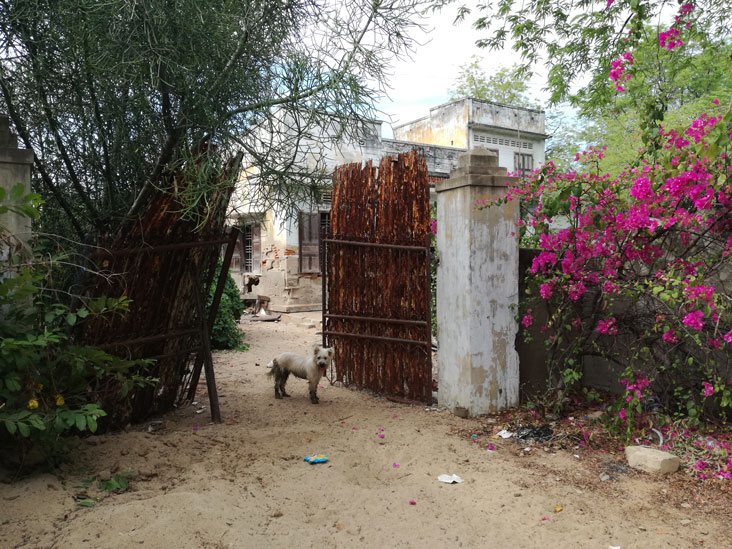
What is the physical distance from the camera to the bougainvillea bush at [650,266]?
3492 millimetres

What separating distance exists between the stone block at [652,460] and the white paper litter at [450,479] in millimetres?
1232

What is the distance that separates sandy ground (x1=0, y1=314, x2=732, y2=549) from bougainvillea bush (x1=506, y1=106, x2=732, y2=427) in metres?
0.94

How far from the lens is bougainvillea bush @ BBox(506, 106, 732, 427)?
3.49m

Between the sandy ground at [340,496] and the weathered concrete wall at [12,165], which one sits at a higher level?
the weathered concrete wall at [12,165]

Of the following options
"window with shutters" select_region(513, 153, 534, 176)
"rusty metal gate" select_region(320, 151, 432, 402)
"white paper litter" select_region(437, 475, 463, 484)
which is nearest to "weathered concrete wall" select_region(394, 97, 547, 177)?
"window with shutters" select_region(513, 153, 534, 176)

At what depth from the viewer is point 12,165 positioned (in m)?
3.47

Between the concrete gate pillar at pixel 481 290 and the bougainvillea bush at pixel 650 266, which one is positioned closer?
the bougainvillea bush at pixel 650 266

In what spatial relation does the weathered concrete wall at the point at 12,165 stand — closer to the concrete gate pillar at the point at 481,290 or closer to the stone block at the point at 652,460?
the concrete gate pillar at the point at 481,290

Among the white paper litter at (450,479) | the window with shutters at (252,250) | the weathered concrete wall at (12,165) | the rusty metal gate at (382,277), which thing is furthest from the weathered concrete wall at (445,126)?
the weathered concrete wall at (12,165)

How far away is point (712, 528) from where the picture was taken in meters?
2.82

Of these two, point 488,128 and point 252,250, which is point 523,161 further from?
point 252,250

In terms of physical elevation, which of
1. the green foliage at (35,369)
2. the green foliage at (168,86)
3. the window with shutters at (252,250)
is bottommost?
the green foliage at (35,369)

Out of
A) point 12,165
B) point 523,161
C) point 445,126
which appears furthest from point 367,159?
point 12,165

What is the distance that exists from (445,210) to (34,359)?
A: 357 centimetres
